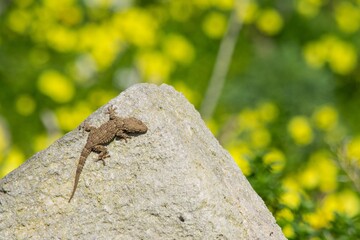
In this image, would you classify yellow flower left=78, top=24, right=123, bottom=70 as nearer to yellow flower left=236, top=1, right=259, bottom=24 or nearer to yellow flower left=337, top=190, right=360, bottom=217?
yellow flower left=236, top=1, right=259, bottom=24

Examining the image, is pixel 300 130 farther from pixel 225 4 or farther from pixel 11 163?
pixel 11 163

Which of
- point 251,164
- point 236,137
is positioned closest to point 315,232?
point 251,164

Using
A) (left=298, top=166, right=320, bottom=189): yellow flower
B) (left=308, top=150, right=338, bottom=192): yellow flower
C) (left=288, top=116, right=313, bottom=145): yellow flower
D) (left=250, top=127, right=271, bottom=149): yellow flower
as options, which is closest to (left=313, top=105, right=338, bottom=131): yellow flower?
(left=288, top=116, right=313, bottom=145): yellow flower

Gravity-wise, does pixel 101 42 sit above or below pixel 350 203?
above

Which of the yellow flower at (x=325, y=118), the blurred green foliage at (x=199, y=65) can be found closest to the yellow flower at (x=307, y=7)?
the blurred green foliage at (x=199, y=65)

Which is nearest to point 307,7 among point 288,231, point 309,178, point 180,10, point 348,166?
point 180,10

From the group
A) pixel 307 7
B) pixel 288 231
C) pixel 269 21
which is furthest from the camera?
pixel 307 7

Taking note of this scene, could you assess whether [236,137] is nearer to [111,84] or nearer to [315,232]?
[111,84]
